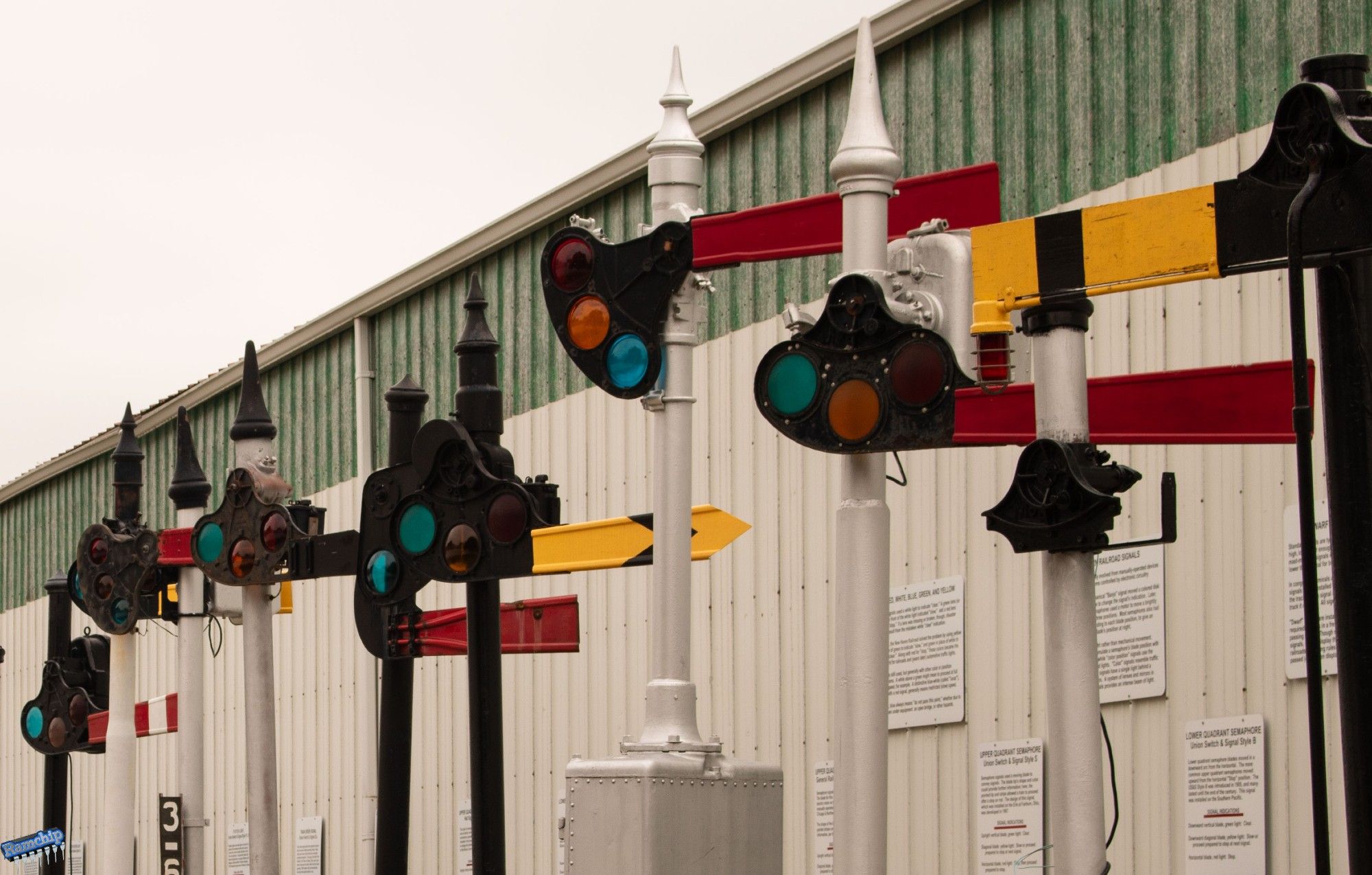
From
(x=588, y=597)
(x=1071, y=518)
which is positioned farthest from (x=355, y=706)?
(x=1071, y=518)

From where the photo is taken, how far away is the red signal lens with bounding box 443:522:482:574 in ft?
22.1

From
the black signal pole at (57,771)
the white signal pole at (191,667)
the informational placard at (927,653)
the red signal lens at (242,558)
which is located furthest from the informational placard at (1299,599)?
the black signal pole at (57,771)

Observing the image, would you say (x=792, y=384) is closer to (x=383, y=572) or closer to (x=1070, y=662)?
(x=1070, y=662)

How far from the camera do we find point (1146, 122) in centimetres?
920

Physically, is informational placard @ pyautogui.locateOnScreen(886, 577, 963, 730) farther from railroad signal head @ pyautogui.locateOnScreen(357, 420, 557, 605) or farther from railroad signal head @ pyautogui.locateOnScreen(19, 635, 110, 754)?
railroad signal head @ pyautogui.locateOnScreen(19, 635, 110, 754)

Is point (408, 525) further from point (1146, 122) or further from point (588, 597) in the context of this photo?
point (588, 597)

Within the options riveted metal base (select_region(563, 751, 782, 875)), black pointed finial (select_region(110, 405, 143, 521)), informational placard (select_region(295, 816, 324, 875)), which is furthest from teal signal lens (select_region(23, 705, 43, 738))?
riveted metal base (select_region(563, 751, 782, 875))

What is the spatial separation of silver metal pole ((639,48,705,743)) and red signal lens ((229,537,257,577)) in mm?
2839

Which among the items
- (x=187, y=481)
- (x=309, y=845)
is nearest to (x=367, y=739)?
(x=309, y=845)

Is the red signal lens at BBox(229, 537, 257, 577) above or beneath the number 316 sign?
above

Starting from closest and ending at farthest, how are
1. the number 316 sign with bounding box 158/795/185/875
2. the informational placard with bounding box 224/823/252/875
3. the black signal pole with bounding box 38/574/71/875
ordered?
1. the number 316 sign with bounding box 158/795/185/875
2. the black signal pole with bounding box 38/574/71/875
3. the informational placard with bounding box 224/823/252/875

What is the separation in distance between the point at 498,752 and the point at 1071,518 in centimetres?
248

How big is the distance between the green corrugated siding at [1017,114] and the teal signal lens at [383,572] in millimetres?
4176

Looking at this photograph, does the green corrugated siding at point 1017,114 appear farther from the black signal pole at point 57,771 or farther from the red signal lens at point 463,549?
the red signal lens at point 463,549
